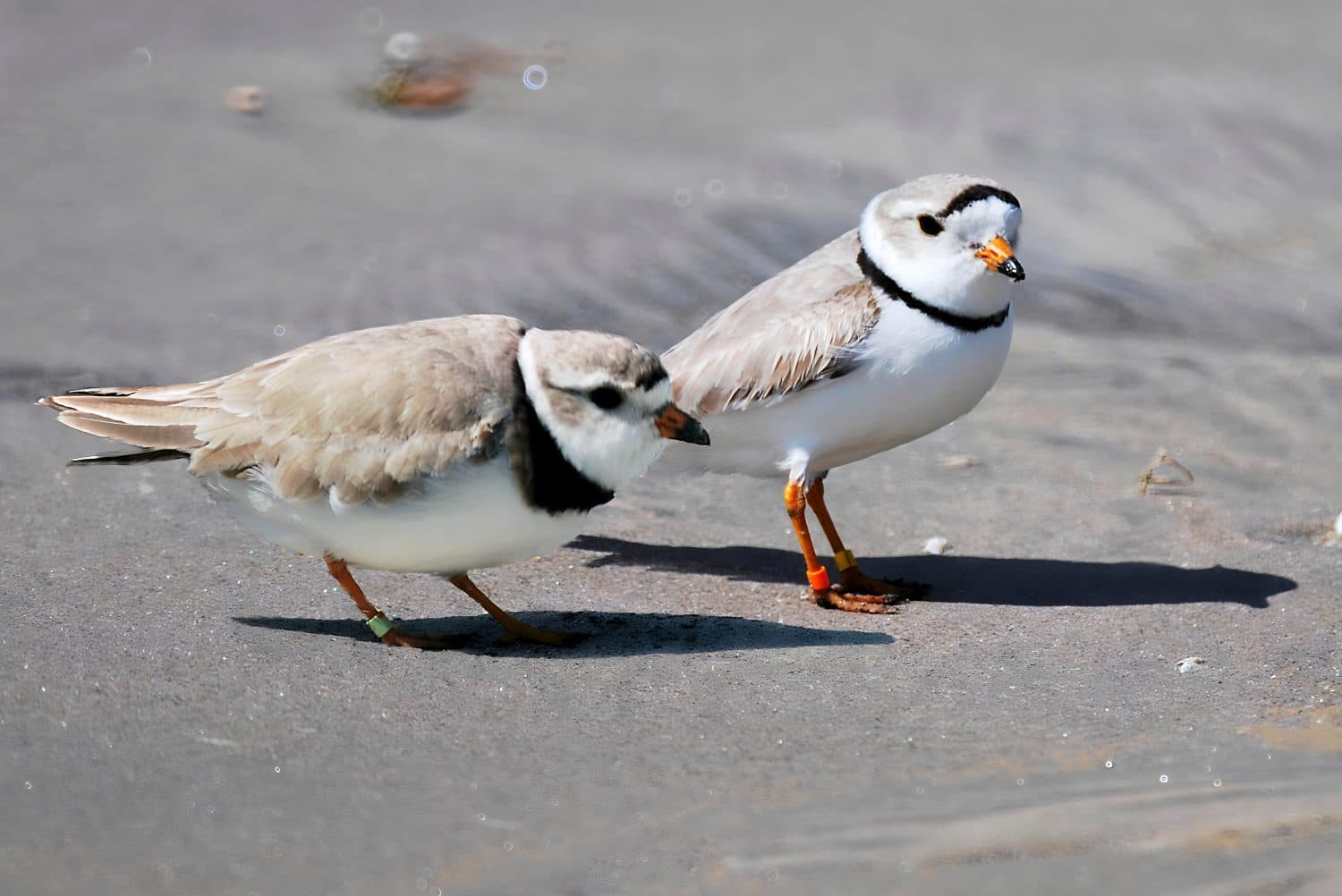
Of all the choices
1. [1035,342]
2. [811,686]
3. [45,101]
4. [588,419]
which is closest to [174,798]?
[588,419]

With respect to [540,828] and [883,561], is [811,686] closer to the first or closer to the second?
[540,828]

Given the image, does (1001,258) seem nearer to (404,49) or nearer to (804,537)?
(804,537)

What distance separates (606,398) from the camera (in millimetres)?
4656

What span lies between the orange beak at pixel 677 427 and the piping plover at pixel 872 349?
114 cm

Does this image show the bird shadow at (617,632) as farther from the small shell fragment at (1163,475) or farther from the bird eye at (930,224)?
the small shell fragment at (1163,475)

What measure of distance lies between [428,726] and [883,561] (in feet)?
8.77

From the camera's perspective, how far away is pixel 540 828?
3766 mm

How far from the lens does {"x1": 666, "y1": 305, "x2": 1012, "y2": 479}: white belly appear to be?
581 centimetres

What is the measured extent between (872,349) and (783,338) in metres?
0.35

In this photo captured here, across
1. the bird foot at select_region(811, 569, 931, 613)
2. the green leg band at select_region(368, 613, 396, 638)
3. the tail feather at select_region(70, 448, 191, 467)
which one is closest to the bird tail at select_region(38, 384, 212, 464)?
the tail feather at select_region(70, 448, 191, 467)

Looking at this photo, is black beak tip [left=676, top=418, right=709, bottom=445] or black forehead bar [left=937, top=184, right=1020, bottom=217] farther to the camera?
black forehead bar [left=937, top=184, right=1020, bottom=217]

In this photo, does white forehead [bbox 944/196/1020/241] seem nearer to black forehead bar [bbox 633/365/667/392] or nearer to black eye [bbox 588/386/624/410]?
Answer: black forehead bar [bbox 633/365/667/392]

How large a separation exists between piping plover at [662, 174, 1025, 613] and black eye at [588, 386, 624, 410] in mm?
1363

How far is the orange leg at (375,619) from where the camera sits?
16.3ft
